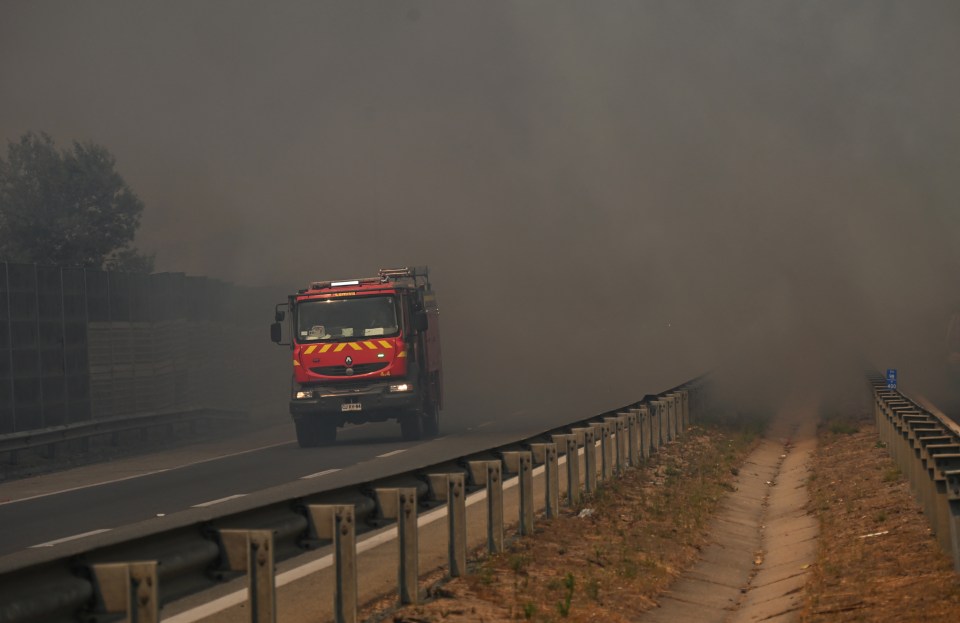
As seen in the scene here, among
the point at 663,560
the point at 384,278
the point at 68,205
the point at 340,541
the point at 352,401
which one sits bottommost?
the point at 663,560

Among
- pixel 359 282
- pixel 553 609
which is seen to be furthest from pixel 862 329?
pixel 553 609

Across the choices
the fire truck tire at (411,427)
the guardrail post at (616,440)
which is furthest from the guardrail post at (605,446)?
the fire truck tire at (411,427)

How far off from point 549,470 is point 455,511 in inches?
133

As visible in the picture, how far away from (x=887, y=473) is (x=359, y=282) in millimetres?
14270

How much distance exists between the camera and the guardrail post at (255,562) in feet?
23.3

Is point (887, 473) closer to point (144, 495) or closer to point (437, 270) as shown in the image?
point (144, 495)

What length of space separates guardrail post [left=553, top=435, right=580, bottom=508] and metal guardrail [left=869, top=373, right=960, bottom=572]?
3.46 metres

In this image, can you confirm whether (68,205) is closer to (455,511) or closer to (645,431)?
(645,431)

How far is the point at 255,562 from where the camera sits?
714 cm

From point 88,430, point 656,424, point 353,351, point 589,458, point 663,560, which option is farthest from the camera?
point 88,430

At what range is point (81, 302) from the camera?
3153cm

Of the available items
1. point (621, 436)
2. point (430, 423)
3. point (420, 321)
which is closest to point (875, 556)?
point (621, 436)

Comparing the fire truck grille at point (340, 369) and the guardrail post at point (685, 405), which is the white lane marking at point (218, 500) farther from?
the guardrail post at point (685, 405)

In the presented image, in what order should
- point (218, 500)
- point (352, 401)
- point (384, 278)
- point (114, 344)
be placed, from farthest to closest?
point (114, 344) < point (384, 278) < point (352, 401) < point (218, 500)
